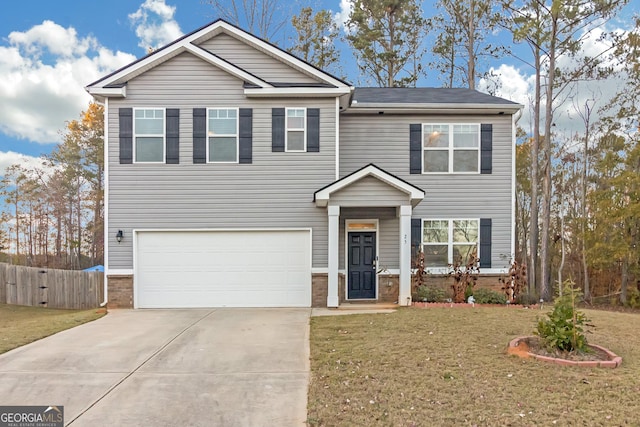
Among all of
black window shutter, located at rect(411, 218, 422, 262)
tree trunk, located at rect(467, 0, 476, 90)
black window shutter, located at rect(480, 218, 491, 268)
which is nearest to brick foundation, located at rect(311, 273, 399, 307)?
black window shutter, located at rect(411, 218, 422, 262)

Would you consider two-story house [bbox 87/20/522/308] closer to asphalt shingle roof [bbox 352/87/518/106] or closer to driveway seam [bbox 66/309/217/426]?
asphalt shingle roof [bbox 352/87/518/106]

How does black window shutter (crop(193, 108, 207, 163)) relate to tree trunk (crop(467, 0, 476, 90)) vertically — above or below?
below

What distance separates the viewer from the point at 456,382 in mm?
4633

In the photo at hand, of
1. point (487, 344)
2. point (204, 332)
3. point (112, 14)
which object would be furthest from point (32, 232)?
point (487, 344)

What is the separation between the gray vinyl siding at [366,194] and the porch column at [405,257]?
461 millimetres

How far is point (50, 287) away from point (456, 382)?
1382 cm

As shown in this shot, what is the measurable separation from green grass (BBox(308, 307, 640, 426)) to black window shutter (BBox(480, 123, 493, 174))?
543 cm

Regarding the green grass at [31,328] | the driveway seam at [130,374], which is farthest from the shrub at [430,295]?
the green grass at [31,328]

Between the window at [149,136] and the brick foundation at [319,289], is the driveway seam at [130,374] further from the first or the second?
the window at [149,136]

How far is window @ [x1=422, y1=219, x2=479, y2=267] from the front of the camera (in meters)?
11.5

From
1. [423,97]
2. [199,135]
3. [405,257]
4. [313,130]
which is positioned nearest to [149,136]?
[199,135]

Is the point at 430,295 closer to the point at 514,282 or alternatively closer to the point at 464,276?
the point at 464,276

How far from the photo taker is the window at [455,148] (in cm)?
1150

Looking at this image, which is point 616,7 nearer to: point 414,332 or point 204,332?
point 414,332
